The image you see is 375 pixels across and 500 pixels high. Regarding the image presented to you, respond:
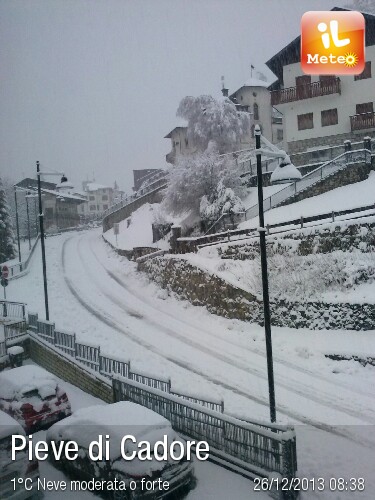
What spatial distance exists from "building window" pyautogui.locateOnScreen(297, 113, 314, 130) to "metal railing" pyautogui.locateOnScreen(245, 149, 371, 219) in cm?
687

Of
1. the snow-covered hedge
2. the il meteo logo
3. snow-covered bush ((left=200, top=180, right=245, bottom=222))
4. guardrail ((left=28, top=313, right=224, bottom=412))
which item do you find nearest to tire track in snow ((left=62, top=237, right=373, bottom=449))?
guardrail ((left=28, top=313, right=224, bottom=412))

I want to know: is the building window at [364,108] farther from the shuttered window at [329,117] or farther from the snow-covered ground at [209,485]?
the snow-covered ground at [209,485]

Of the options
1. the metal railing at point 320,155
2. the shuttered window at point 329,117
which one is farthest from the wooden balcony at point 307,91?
the metal railing at point 320,155

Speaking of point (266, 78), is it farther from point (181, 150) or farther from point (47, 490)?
point (47, 490)

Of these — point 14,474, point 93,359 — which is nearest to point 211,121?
point 93,359

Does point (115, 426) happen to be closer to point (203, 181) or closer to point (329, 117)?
point (203, 181)

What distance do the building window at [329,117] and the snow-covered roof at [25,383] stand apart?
83.3ft

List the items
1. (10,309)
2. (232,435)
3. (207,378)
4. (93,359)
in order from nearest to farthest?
(232,435) → (93,359) → (207,378) → (10,309)

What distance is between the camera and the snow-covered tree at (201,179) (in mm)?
26938

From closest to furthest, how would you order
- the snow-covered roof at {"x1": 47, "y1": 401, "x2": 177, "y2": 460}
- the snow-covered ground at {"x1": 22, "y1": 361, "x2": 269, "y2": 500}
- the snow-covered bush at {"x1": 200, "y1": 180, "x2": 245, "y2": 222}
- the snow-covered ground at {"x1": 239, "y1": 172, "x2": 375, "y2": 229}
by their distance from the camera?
1. the snow-covered ground at {"x1": 22, "y1": 361, "x2": 269, "y2": 500}
2. the snow-covered roof at {"x1": 47, "y1": 401, "x2": 177, "y2": 460}
3. the snow-covered ground at {"x1": 239, "y1": 172, "x2": 375, "y2": 229}
4. the snow-covered bush at {"x1": 200, "y1": 180, "x2": 245, "y2": 222}

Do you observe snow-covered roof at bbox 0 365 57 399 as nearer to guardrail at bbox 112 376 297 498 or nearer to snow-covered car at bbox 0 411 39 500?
guardrail at bbox 112 376 297 498

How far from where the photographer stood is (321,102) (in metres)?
29.6

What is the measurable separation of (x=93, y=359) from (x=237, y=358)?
203 inches

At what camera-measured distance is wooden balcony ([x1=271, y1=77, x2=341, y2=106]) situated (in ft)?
92.4
